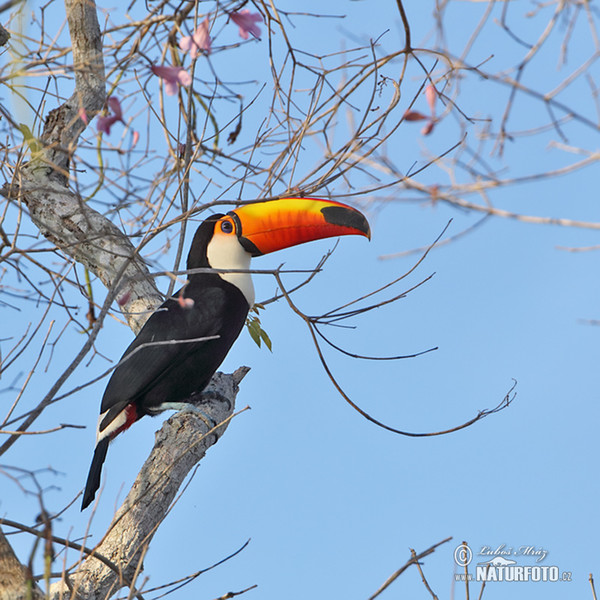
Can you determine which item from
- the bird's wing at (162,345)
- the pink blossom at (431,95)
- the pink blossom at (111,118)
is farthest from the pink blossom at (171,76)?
the bird's wing at (162,345)

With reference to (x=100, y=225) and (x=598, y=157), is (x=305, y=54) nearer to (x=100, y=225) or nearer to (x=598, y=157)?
(x=100, y=225)

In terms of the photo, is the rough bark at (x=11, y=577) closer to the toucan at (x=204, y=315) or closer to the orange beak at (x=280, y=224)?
the toucan at (x=204, y=315)

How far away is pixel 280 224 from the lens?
4789mm

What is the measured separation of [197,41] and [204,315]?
1992 mm

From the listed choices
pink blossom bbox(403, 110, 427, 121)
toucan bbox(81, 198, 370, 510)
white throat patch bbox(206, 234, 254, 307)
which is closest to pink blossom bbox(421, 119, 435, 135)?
pink blossom bbox(403, 110, 427, 121)

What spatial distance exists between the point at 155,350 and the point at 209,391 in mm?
537

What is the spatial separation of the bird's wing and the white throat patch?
19cm

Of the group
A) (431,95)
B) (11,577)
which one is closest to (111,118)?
(431,95)

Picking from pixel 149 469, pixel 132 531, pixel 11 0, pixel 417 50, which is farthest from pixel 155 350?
pixel 11 0

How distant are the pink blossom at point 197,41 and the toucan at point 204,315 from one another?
154 centimetres

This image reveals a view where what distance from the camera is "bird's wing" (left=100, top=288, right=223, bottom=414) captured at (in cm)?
429

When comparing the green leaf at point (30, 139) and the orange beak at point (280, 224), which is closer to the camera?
the green leaf at point (30, 139)

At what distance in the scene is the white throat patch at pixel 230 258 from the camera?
470 centimetres

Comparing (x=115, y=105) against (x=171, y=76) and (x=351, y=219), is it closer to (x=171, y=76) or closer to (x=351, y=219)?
(x=171, y=76)
